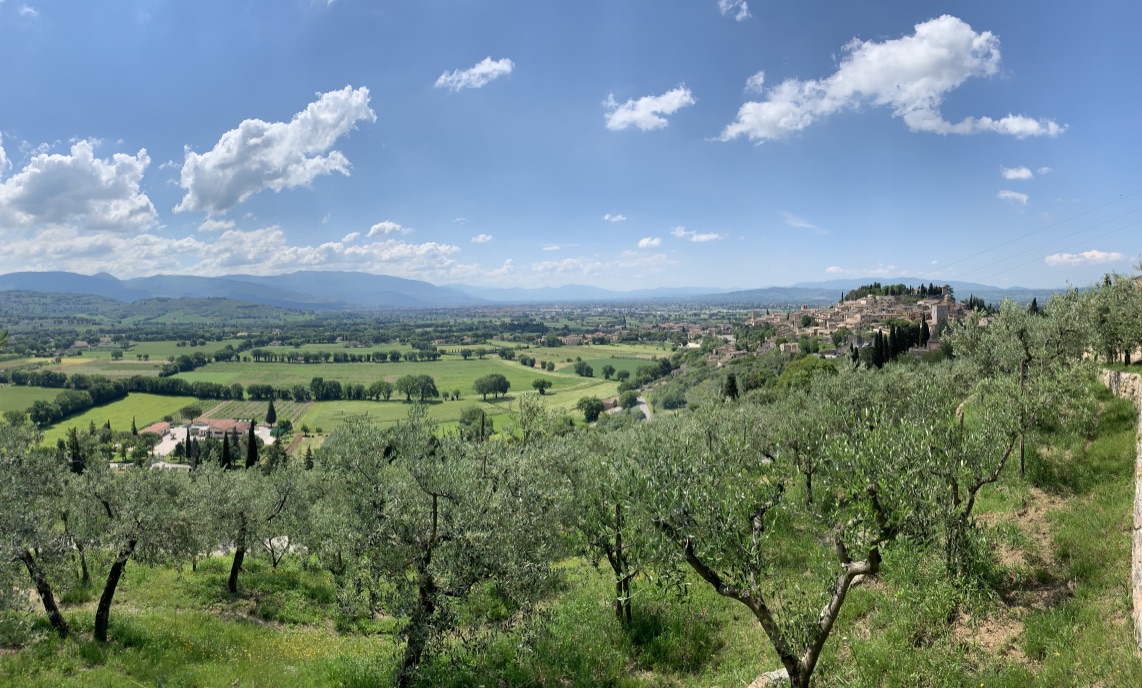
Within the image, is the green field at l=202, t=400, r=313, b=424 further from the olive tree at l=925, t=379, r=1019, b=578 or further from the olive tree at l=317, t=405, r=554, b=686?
the olive tree at l=925, t=379, r=1019, b=578

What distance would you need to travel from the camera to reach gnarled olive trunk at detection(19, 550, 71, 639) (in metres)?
16.4

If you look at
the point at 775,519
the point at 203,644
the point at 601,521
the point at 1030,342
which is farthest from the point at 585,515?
the point at 1030,342

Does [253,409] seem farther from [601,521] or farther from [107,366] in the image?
[601,521]

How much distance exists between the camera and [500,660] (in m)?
15.9

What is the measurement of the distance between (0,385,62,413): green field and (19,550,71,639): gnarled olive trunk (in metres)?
134

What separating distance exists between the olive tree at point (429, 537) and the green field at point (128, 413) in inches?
4473

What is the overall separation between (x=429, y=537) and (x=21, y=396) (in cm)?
16685

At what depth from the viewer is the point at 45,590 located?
56.7ft

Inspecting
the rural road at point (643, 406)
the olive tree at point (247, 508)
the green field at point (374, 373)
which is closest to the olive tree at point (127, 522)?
the olive tree at point (247, 508)

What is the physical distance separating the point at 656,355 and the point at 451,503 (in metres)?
185

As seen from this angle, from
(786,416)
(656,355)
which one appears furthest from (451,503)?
(656,355)

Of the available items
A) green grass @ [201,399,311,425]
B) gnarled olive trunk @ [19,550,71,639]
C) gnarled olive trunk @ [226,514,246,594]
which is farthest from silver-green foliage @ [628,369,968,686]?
green grass @ [201,399,311,425]

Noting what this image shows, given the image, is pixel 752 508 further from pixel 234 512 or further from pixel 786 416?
pixel 234 512

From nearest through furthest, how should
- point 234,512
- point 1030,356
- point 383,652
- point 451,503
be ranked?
1. point 451,503
2. point 383,652
3. point 1030,356
4. point 234,512
